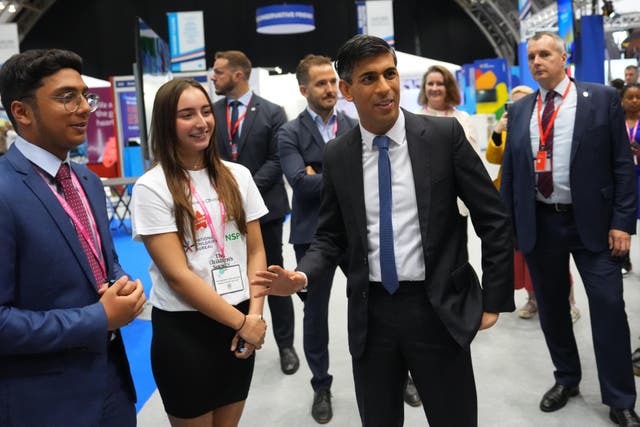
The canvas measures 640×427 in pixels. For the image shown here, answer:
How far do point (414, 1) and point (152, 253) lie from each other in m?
23.1

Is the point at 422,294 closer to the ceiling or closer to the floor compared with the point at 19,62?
closer to the floor

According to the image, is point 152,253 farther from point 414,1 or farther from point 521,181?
point 414,1

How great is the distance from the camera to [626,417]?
2705 millimetres

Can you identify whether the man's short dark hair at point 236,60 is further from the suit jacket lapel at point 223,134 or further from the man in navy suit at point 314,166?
the man in navy suit at point 314,166

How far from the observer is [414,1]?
23.1 metres

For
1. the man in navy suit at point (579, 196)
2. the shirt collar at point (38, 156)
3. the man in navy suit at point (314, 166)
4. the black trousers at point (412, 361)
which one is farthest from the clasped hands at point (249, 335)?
the man in navy suit at point (579, 196)

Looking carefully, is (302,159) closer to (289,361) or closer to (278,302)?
(278,302)

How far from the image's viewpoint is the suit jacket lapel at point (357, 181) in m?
1.80

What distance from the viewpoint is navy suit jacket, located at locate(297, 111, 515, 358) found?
1740 mm

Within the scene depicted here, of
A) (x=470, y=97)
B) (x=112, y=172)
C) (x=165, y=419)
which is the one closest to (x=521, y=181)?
(x=165, y=419)

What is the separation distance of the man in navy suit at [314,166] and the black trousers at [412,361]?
1.22 meters

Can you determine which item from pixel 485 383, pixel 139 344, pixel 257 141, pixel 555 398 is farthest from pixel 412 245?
pixel 139 344

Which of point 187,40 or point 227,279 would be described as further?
point 187,40

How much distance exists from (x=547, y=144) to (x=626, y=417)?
1.26 meters
